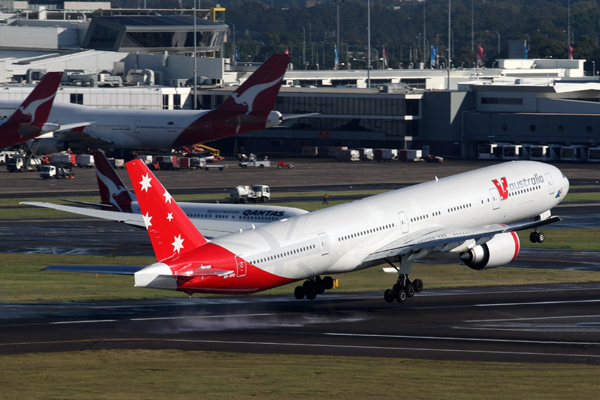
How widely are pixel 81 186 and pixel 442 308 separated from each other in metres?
74.2

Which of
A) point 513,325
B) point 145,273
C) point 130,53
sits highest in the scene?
point 130,53

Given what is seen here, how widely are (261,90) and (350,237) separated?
86393 mm

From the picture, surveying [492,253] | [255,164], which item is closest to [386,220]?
[492,253]

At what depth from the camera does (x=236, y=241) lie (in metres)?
43.8

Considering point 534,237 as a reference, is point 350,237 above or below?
above

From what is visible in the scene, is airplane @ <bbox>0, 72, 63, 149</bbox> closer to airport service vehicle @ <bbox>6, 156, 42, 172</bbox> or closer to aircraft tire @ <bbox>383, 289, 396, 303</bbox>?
airport service vehicle @ <bbox>6, 156, 42, 172</bbox>

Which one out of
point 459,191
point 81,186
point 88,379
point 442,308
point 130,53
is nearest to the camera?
point 88,379

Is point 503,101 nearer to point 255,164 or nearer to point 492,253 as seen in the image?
point 255,164

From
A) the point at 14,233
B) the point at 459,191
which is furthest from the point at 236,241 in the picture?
the point at 14,233

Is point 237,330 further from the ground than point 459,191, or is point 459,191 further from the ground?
point 459,191

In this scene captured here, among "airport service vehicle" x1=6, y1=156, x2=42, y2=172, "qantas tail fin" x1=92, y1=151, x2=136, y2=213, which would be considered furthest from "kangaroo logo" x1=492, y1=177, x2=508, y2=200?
"airport service vehicle" x1=6, y1=156, x2=42, y2=172

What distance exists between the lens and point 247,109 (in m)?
134

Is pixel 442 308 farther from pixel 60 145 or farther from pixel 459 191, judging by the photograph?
pixel 60 145

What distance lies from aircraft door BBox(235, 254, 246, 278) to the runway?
2559mm
